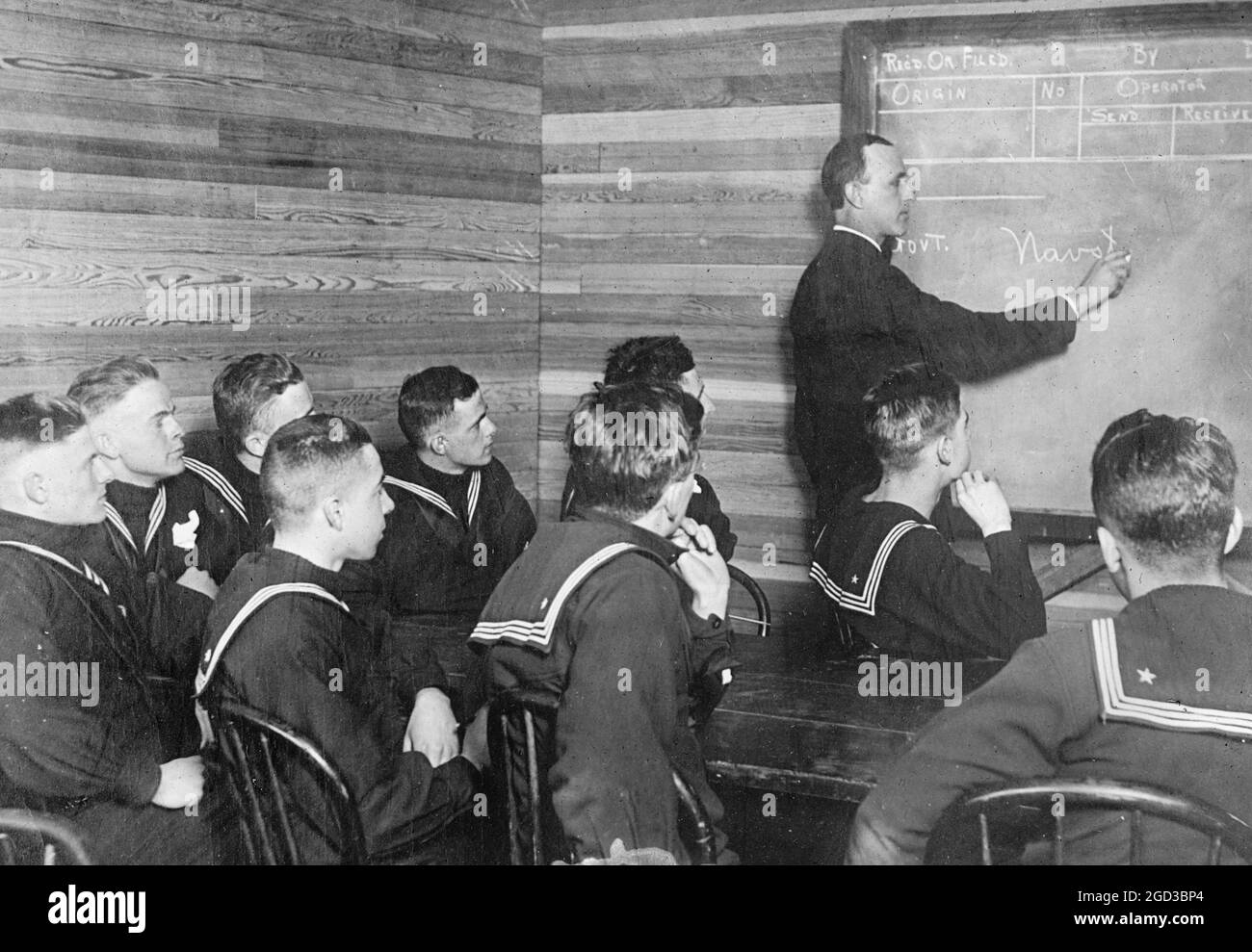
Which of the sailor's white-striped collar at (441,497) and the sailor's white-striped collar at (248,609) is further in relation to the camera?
the sailor's white-striped collar at (441,497)

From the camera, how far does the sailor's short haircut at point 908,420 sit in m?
2.31

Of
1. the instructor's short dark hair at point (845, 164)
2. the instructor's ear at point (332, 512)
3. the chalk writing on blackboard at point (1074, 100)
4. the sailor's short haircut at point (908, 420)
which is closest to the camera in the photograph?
the instructor's ear at point (332, 512)

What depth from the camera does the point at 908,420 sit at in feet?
7.58

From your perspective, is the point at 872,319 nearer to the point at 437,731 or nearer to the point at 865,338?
the point at 865,338

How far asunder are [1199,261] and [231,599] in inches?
92.7

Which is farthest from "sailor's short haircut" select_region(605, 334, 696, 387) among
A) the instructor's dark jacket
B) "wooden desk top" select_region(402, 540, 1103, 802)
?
"wooden desk top" select_region(402, 540, 1103, 802)

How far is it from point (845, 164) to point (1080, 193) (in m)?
0.58

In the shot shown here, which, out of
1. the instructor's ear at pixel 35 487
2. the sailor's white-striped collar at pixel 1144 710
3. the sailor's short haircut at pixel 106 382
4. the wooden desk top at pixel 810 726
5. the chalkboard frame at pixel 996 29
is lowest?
the wooden desk top at pixel 810 726

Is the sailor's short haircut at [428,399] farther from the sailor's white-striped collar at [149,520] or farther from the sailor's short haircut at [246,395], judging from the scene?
the sailor's white-striped collar at [149,520]

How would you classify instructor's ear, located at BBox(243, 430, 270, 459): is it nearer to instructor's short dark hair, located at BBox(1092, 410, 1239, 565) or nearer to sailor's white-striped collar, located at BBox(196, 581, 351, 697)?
sailor's white-striped collar, located at BBox(196, 581, 351, 697)

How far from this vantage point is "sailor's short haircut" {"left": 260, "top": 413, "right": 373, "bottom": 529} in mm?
2020

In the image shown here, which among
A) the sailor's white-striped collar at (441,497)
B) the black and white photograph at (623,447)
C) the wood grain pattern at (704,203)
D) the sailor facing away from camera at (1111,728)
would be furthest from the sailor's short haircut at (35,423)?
the wood grain pattern at (704,203)

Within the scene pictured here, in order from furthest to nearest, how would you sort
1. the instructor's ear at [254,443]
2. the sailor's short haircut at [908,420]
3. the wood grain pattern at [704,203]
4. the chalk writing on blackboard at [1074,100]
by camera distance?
the wood grain pattern at [704,203] < the chalk writing on blackboard at [1074,100] < the instructor's ear at [254,443] < the sailor's short haircut at [908,420]

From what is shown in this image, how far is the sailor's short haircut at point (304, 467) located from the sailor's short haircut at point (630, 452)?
0.39 meters
